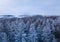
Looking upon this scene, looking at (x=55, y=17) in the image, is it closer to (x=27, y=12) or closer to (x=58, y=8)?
(x=58, y=8)

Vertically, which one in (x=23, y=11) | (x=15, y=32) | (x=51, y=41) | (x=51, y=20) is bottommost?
(x=51, y=41)

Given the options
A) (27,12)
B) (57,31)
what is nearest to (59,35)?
(57,31)

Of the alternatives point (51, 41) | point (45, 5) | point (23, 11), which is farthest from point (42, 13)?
point (51, 41)

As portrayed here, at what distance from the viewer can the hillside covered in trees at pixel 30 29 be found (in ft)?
4.53

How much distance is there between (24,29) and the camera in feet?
4.57

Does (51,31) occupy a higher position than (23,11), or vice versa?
(23,11)

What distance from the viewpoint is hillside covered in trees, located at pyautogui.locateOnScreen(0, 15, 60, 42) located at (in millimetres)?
1382

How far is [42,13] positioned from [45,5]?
0.10 meters

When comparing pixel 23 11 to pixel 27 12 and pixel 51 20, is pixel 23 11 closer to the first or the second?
pixel 27 12

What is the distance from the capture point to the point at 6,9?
141 cm

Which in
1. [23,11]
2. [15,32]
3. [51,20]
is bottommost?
[15,32]

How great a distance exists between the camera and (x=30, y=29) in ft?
4.57

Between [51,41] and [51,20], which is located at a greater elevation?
[51,20]

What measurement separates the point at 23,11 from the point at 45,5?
0.26 m
